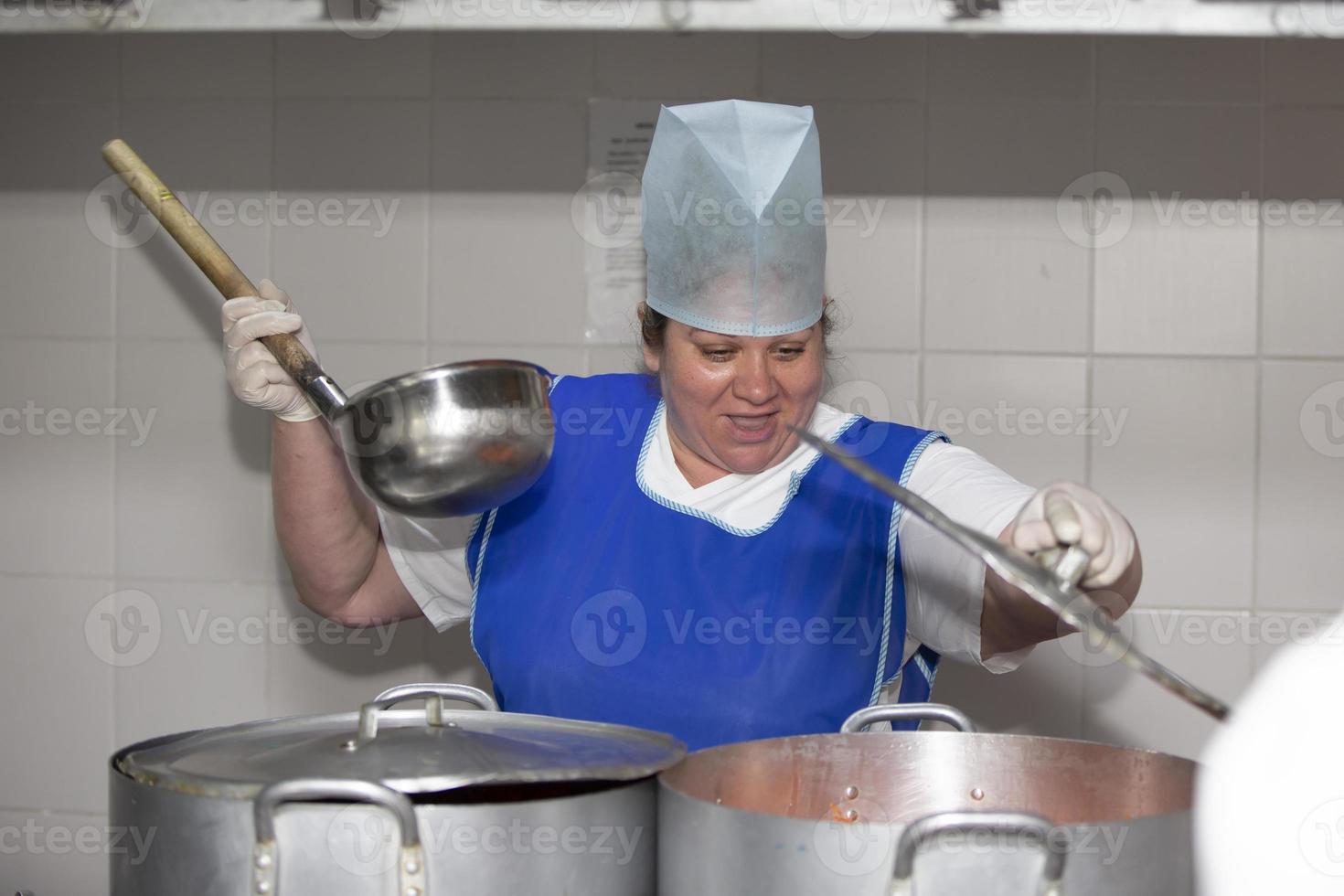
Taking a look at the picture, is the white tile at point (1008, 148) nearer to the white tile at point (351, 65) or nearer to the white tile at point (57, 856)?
the white tile at point (351, 65)

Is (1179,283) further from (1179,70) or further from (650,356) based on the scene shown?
(650,356)

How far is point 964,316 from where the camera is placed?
1.67 m

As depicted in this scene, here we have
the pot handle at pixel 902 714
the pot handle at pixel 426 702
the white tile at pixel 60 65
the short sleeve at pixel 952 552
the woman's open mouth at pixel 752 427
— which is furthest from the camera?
the white tile at pixel 60 65

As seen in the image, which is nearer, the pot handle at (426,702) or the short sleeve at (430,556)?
the pot handle at (426,702)

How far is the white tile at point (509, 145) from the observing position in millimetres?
1702

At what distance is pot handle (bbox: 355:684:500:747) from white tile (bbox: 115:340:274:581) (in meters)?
0.89

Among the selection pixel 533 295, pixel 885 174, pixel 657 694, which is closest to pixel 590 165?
pixel 533 295

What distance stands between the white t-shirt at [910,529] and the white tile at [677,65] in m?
0.57

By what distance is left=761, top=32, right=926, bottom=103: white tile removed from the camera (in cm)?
166

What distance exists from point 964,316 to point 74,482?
129 centimetres

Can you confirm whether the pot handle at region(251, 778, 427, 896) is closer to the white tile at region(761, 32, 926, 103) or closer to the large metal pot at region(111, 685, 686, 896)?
the large metal pot at region(111, 685, 686, 896)

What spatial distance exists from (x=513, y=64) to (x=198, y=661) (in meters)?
0.96

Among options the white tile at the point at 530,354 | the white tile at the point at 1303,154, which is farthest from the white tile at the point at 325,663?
the white tile at the point at 1303,154

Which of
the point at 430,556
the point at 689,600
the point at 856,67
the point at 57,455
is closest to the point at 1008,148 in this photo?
the point at 856,67
